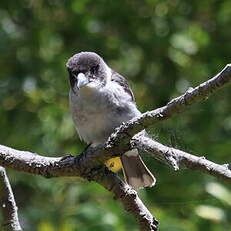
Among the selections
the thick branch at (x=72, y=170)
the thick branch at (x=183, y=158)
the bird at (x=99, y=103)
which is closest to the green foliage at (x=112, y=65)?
the bird at (x=99, y=103)

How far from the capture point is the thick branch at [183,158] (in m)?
1.97

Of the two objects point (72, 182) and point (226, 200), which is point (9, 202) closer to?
point (226, 200)

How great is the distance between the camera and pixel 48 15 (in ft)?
16.1

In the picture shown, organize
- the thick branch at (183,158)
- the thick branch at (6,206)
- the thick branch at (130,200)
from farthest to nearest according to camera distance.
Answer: the thick branch at (6,206), the thick branch at (130,200), the thick branch at (183,158)

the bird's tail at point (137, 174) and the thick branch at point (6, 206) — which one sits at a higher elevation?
the bird's tail at point (137, 174)

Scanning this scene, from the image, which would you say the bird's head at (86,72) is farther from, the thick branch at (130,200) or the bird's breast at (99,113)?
the thick branch at (130,200)

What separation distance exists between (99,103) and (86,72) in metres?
0.26

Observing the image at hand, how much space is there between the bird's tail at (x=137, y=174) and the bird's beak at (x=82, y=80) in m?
0.42

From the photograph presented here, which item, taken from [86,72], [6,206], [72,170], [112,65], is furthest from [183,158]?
[112,65]

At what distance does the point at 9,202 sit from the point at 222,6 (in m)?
2.79

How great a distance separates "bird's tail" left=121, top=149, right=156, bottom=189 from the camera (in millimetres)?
3389

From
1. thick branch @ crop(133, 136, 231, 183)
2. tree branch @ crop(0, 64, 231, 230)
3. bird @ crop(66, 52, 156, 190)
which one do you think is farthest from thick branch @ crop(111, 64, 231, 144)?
bird @ crop(66, 52, 156, 190)

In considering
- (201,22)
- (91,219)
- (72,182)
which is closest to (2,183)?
(91,219)

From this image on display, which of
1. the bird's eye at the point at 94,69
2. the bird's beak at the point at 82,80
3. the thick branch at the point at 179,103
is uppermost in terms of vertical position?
the bird's eye at the point at 94,69
